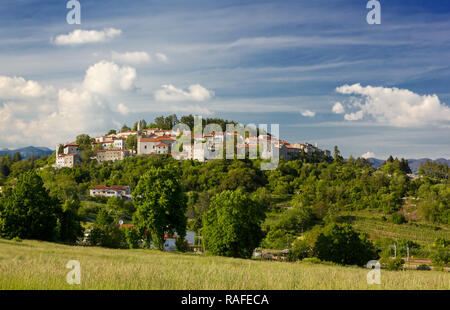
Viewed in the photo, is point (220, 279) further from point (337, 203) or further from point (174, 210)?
point (337, 203)

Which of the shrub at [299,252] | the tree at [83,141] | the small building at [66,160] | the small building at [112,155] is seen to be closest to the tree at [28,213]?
the shrub at [299,252]

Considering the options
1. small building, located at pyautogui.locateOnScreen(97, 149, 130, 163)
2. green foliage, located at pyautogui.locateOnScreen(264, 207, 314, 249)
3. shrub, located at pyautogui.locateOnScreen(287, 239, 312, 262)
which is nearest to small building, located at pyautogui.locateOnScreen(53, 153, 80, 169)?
small building, located at pyautogui.locateOnScreen(97, 149, 130, 163)

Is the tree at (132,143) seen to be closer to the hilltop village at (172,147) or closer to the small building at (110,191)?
the hilltop village at (172,147)

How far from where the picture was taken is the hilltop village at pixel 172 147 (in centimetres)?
14688

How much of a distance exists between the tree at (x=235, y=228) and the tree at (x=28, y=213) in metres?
15.5

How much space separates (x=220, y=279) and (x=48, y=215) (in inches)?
1305

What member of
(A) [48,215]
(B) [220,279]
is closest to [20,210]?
(A) [48,215]

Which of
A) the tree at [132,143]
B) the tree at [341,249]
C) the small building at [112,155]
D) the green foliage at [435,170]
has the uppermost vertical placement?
the tree at [132,143]

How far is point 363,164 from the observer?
15150cm

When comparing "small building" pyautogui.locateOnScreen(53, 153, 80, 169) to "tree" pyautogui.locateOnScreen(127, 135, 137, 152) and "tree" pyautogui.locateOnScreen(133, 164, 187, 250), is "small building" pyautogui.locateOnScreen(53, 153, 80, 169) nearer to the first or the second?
"tree" pyautogui.locateOnScreen(127, 135, 137, 152)

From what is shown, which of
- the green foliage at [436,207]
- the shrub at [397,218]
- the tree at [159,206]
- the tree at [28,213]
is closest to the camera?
the tree at [159,206]

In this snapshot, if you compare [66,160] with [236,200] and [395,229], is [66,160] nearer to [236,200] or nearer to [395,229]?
[395,229]

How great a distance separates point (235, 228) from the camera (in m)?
39.0

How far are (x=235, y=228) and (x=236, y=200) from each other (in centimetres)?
288
